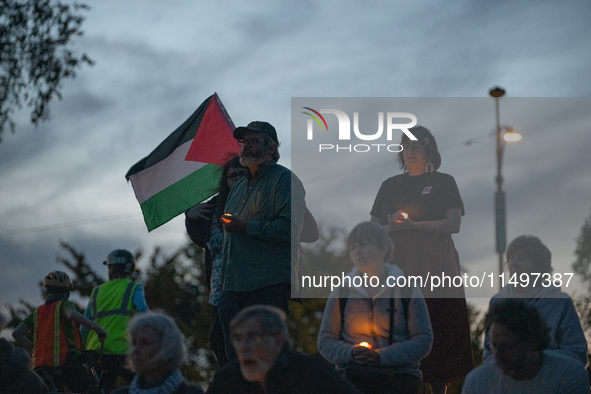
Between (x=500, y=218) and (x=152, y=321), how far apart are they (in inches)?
235

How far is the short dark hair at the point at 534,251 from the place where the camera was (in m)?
4.30

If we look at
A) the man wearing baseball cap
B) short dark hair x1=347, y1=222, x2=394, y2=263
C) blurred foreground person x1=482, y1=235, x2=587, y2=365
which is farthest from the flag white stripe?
blurred foreground person x1=482, y1=235, x2=587, y2=365

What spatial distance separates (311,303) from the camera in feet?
82.9

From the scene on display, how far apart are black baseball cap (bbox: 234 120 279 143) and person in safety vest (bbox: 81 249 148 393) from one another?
6.11 feet

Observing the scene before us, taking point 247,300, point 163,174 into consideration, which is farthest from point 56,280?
point 247,300

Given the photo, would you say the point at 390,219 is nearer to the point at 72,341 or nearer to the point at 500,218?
the point at 72,341

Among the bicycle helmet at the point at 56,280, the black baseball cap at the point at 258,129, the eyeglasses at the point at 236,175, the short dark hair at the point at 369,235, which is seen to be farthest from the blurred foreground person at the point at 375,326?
the bicycle helmet at the point at 56,280

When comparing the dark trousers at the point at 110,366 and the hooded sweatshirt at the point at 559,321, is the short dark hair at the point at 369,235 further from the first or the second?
the dark trousers at the point at 110,366

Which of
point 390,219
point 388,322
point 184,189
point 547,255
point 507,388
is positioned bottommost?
point 507,388

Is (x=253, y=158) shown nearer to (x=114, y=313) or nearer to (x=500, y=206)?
(x=114, y=313)

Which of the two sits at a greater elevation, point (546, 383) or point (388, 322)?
point (388, 322)

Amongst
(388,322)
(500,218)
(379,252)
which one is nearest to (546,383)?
(388,322)

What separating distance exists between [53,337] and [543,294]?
4126 mm

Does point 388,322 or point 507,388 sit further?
point 388,322
